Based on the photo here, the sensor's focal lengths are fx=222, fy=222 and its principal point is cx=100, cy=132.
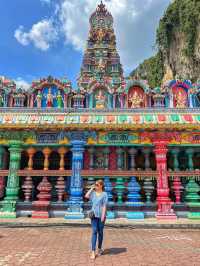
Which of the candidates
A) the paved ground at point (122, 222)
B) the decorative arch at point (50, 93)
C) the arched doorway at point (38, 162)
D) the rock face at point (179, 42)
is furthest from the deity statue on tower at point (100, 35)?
the paved ground at point (122, 222)

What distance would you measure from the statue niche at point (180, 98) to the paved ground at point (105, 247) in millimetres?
8143

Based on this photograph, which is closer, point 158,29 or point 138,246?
point 138,246

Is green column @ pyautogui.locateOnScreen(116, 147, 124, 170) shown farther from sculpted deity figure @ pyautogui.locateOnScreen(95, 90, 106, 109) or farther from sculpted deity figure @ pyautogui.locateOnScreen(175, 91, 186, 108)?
sculpted deity figure @ pyautogui.locateOnScreen(175, 91, 186, 108)

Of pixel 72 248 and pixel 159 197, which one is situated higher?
pixel 159 197

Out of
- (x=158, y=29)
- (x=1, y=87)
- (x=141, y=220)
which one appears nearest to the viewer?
(x=141, y=220)

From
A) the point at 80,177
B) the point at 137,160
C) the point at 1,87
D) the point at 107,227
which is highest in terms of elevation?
the point at 1,87

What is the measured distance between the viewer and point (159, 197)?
28.8 ft

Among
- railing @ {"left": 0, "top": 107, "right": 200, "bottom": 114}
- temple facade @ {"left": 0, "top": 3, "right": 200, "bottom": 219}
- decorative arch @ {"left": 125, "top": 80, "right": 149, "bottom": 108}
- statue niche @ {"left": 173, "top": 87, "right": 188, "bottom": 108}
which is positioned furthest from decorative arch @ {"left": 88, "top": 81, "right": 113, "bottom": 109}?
statue niche @ {"left": 173, "top": 87, "right": 188, "bottom": 108}

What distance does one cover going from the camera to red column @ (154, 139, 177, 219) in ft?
28.0

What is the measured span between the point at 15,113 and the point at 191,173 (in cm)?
852

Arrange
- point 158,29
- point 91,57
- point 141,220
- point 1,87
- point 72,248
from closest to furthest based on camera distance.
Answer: point 72,248 < point 141,220 < point 1,87 < point 91,57 < point 158,29

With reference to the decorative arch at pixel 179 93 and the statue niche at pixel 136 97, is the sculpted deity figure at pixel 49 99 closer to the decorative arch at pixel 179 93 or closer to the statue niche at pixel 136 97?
the statue niche at pixel 136 97

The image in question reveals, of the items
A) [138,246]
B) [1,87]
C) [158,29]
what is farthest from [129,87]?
[158,29]

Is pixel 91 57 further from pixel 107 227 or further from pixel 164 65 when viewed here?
pixel 107 227
